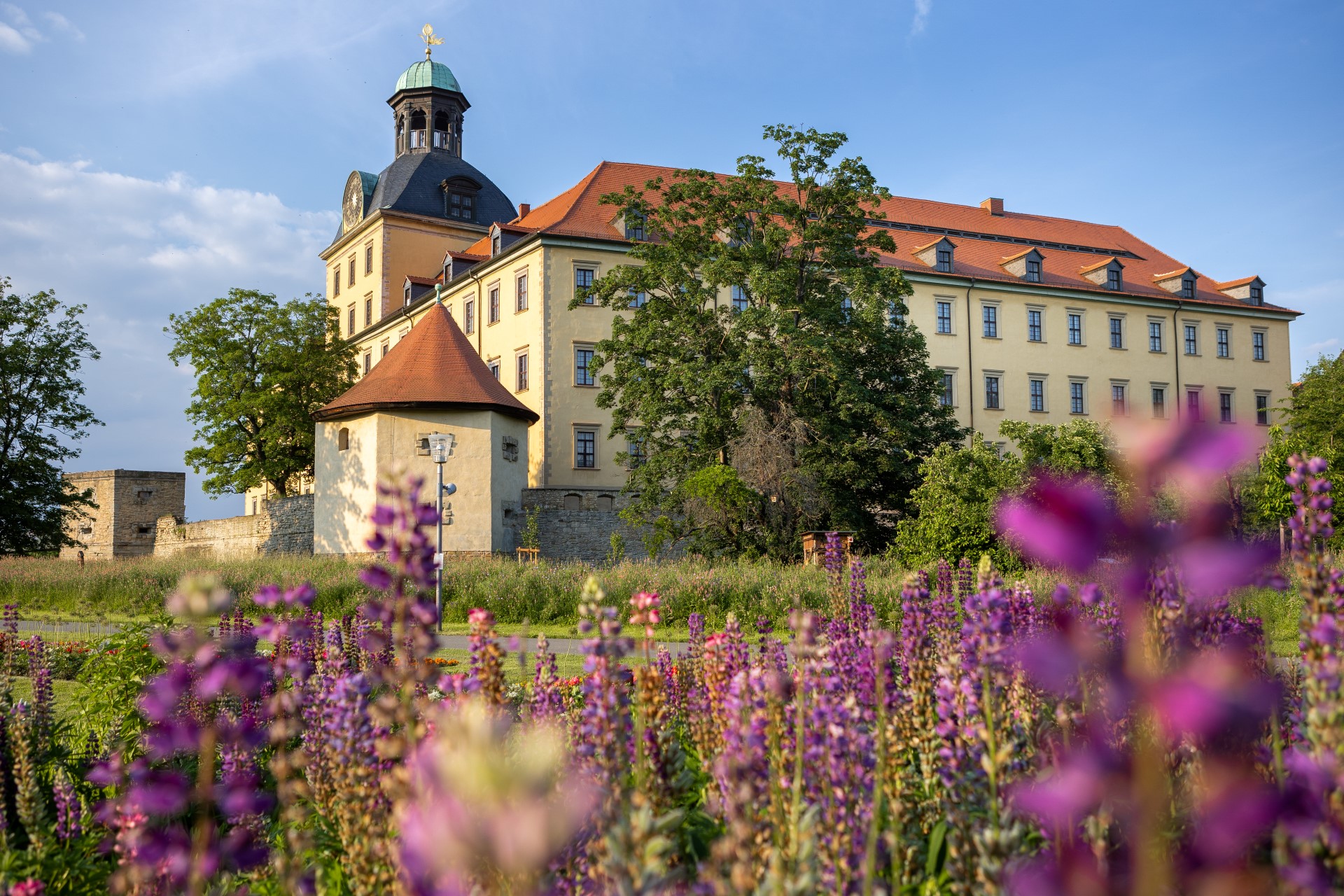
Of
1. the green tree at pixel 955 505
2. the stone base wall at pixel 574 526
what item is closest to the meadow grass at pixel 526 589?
the green tree at pixel 955 505

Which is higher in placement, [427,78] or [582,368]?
[427,78]

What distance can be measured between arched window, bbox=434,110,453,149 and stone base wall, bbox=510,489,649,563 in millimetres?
28145

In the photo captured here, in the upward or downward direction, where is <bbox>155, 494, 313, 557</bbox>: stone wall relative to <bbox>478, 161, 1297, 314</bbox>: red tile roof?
downward

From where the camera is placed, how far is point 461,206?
182ft

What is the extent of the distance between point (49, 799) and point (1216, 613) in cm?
526

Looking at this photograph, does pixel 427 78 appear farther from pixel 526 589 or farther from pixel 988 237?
pixel 526 589

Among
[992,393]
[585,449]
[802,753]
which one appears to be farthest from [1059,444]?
[802,753]

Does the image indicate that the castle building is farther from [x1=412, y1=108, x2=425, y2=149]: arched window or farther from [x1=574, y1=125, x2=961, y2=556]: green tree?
[x1=574, y1=125, x2=961, y2=556]: green tree

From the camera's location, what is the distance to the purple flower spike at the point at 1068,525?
2.86 feet

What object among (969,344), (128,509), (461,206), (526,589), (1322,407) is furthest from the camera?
(461,206)

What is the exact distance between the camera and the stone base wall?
3578 cm

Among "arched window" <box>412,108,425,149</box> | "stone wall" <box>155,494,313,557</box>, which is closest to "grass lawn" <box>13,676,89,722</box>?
"stone wall" <box>155,494,313,557</box>

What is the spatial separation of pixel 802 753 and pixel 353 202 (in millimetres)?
59538

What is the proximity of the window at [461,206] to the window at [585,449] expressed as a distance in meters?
20.1
